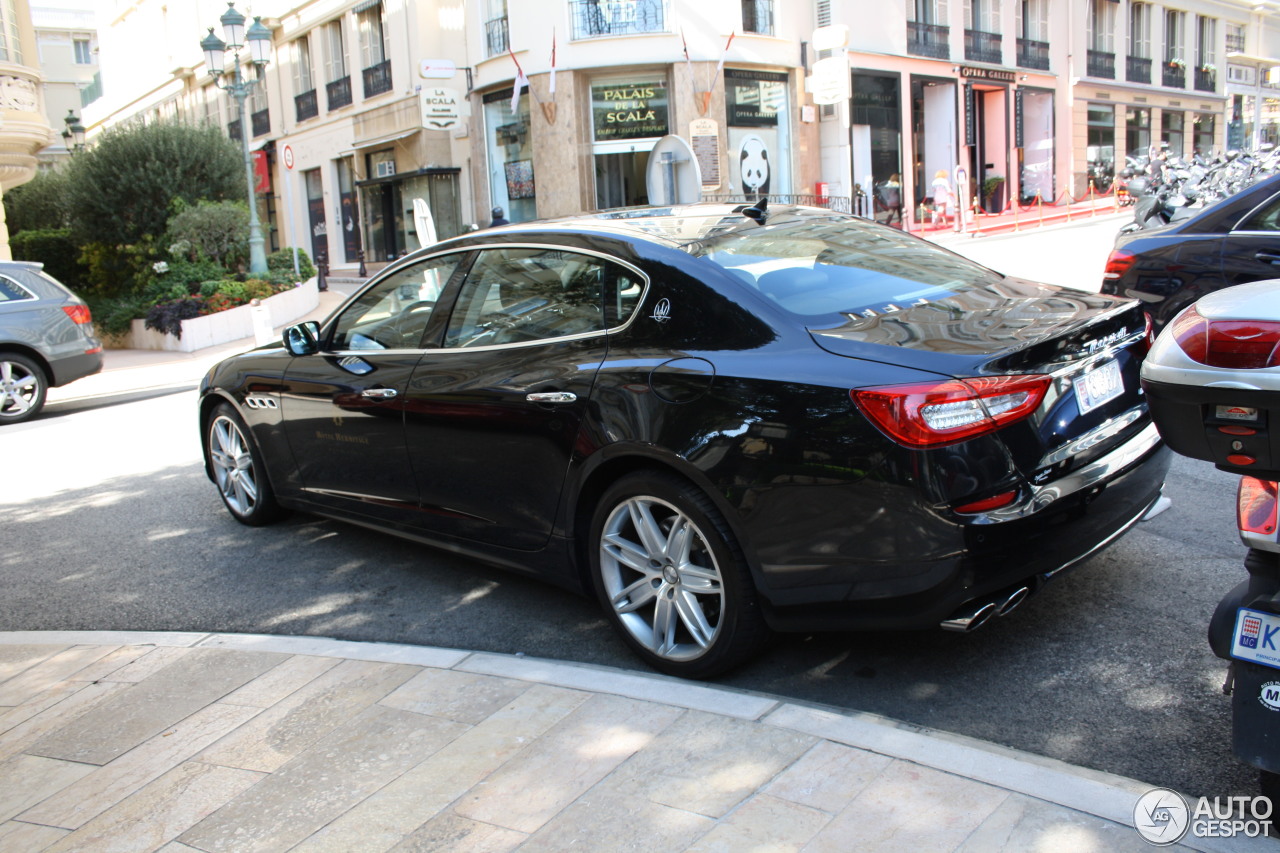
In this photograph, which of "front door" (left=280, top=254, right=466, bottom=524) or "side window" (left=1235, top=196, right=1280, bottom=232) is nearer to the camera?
"front door" (left=280, top=254, right=466, bottom=524)

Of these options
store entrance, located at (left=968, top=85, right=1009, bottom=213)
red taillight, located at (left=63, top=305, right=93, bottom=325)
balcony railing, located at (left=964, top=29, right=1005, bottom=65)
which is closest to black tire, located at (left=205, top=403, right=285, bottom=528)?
red taillight, located at (left=63, top=305, right=93, bottom=325)

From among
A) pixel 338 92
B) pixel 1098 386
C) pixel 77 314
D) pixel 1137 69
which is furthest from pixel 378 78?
pixel 1098 386

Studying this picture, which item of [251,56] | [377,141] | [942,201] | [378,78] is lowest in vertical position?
[942,201]

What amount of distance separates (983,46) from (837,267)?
32707 mm

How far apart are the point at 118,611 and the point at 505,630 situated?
204 cm

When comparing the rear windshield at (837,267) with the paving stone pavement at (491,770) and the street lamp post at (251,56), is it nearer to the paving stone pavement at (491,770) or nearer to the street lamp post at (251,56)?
the paving stone pavement at (491,770)

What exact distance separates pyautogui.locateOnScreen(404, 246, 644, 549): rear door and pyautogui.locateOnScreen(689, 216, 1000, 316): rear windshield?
0.42 m

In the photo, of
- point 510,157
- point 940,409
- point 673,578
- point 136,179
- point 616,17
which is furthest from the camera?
point 510,157

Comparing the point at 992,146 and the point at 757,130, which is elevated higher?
the point at 757,130

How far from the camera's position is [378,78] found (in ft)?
104

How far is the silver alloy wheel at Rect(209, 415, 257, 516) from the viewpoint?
235 inches

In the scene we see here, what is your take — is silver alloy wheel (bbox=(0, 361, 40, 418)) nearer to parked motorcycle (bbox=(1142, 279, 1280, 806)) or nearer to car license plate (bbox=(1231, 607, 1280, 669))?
parked motorcycle (bbox=(1142, 279, 1280, 806))

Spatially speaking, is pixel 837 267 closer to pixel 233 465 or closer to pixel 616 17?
pixel 233 465

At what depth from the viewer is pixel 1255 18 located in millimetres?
46688
